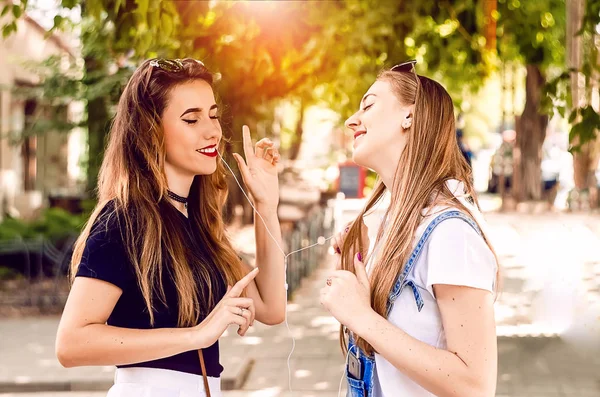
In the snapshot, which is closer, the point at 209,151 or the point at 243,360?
the point at 209,151

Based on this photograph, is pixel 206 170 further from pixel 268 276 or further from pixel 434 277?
pixel 434 277

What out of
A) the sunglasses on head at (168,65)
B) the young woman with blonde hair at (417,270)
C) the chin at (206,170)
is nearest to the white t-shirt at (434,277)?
the young woman with blonde hair at (417,270)

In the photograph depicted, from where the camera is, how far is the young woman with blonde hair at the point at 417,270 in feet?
7.93

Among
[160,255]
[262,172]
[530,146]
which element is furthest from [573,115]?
[530,146]

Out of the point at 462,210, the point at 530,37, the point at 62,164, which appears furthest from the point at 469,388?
the point at 62,164

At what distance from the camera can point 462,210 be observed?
2551 millimetres

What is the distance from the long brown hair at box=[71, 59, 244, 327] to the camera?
2688mm

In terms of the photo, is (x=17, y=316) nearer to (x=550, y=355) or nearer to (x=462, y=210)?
(x=550, y=355)

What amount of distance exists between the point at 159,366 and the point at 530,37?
9093 millimetres

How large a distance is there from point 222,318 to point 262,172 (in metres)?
0.73

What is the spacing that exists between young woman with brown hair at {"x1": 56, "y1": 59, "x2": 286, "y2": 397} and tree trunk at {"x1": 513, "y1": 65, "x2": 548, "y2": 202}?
22.8 metres

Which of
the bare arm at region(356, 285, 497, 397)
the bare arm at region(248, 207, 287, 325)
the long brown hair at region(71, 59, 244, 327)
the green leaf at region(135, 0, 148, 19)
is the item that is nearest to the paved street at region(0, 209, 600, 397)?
the green leaf at region(135, 0, 148, 19)

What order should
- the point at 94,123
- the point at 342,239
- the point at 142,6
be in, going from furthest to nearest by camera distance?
the point at 94,123
the point at 142,6
the point at 342,239

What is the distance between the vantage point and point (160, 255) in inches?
107
